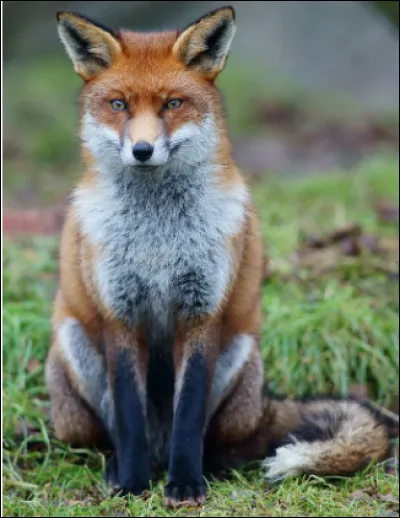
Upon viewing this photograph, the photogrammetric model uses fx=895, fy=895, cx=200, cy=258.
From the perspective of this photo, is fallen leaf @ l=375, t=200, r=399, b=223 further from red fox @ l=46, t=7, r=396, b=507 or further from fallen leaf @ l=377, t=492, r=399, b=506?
fallen leaf @ l=377, t=492, r=399, b=506

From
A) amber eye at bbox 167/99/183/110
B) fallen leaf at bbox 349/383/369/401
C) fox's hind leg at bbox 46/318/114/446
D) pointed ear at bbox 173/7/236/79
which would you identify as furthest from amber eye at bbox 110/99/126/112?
fallen leaf at bbox 349/383/369/401

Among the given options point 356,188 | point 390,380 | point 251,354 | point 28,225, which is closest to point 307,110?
point 356,188

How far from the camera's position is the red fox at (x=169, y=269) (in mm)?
4137

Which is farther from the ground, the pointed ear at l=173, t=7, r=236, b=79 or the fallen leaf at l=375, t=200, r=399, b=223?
the pointed ear at l=173, t=7, r=236, b=79

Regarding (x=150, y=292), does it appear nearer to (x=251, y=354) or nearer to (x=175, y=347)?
(x=175, y=347)

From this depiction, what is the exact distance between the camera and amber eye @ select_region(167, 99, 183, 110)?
407 centimetres

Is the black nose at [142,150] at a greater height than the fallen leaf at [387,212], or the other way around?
the black nose at [142,150]

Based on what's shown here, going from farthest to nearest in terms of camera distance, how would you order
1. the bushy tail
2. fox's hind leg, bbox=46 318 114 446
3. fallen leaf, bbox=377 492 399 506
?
fox's hind leg, bbox=46 318 114 446 → the bushy tail → fallen leaf, bbox=377 492 399 506

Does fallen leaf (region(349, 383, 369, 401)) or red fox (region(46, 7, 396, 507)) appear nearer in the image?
red fox (region(46, 7, 396, 507))

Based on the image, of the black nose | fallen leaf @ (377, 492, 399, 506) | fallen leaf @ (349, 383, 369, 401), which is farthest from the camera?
fallen leaf @ (349, 383, 369, 401)

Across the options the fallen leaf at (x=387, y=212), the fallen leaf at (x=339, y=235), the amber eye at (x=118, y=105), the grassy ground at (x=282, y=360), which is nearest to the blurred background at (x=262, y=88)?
the fallen leaf at (x=387, y=212)

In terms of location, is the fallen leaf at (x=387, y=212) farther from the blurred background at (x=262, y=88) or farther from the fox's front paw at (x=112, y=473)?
the fox's front paw at (x=112, y=473)

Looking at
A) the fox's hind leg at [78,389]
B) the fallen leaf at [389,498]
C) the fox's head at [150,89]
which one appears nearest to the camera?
the fox's head at [150,89]

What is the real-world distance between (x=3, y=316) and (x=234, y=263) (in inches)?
82.9
